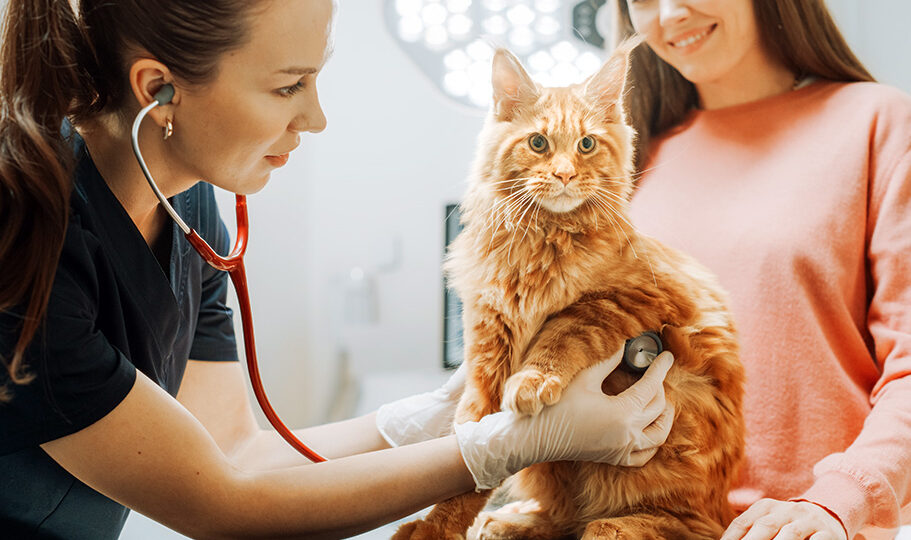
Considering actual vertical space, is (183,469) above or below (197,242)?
below

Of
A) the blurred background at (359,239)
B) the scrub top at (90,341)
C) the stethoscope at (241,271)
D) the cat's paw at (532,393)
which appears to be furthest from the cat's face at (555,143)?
the blurred background at (359,239)

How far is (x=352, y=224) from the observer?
113 inches

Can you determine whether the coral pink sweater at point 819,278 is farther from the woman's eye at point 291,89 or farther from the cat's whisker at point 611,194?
the woman's eye at point 291,89

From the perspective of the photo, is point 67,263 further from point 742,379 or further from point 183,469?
point 742,379

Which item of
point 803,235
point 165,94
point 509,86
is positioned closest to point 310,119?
point 165,94

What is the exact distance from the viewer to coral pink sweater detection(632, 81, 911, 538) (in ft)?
3.85

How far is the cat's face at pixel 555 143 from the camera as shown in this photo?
3.45ft

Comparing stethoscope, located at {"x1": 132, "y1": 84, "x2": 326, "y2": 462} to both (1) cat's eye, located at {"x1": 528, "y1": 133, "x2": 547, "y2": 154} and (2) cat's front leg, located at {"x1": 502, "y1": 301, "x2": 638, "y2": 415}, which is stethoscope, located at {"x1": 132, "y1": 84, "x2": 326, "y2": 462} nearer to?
(2) cat's front leg, located at {"x1": 502, "y1": 301, "x2": 638, "y2": 415}

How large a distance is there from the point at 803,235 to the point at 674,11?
0.50m

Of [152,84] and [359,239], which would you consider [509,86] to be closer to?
[152,84]

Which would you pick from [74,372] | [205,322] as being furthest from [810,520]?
[205,322]

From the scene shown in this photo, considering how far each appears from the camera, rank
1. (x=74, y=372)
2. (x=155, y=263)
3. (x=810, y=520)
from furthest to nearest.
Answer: (x=155, y=263)
(x=810, y=520)
(x=74, y=372)

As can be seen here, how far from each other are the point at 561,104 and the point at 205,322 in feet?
2.93

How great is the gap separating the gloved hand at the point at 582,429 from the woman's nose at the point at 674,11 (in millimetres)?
667
